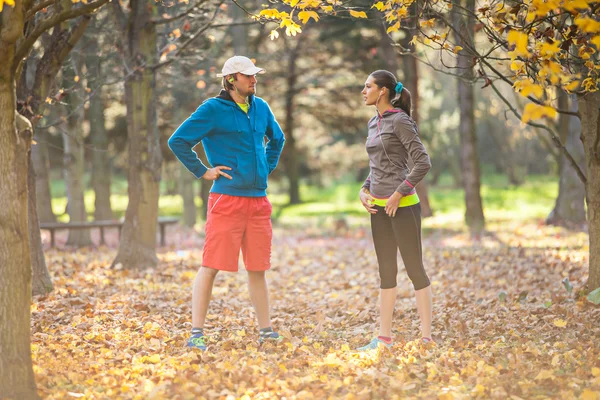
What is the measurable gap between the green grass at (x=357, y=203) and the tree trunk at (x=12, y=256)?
15.8 m

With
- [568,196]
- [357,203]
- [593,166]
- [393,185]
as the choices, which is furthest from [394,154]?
[357,203]

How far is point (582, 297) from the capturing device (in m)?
6.77

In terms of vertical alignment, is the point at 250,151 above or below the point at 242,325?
above

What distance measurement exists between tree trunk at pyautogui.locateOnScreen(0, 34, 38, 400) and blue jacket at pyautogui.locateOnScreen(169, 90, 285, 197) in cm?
140

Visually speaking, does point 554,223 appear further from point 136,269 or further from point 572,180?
point 136,269

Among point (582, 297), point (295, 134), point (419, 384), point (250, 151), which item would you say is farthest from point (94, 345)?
point (295, 134)

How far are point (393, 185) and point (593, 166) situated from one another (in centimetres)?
245

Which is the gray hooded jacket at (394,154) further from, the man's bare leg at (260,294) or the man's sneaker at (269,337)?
the man's sneaker at (269,337)

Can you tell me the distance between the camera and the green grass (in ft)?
68.8

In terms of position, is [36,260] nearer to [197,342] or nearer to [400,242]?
[197,342]

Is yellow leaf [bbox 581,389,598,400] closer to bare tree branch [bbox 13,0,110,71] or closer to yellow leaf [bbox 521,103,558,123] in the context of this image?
yellow leaf [bbox 521,103,558,123]

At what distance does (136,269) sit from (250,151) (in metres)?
5.16

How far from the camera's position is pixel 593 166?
650 centimetres

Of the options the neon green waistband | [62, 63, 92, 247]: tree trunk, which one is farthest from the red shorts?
[62, 63, 92, 247]: tree trunk
